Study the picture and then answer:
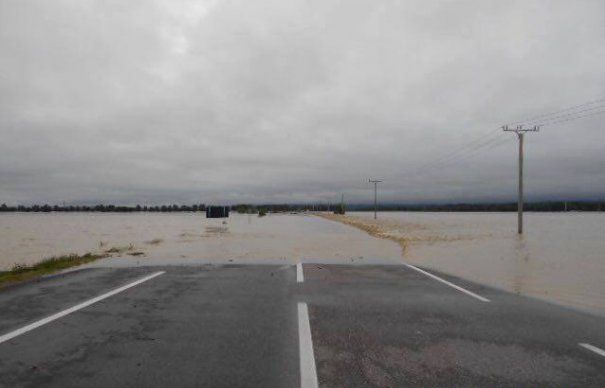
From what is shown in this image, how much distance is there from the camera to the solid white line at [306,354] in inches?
175

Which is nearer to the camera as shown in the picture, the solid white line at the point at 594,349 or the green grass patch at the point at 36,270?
the solid white line at the point at 594,349

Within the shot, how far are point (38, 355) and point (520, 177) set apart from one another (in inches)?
1483

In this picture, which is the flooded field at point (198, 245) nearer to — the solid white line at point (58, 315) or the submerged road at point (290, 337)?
the solid white line at point (58, 315)

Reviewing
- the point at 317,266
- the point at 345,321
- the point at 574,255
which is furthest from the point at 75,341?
the point at 574,255

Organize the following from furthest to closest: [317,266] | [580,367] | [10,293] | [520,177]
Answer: [520,177]
[317,266]
[10,293]
[580,367]

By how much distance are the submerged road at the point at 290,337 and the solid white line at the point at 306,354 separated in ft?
0.07

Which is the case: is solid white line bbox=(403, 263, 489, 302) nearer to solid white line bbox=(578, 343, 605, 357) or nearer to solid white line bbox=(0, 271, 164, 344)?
solid white line bbox=(578, 343, 605, 357)

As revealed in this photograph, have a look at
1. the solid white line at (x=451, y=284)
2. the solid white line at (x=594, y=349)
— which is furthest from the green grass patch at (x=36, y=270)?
the solid white line at (x=594, y=349)

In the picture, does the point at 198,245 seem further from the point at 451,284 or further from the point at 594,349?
the point at 594,349

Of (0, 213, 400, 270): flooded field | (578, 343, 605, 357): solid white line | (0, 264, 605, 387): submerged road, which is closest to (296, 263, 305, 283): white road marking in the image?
(0, 264, 605, 387): submerged road

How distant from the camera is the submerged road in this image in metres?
4.57

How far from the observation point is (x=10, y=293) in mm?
9469

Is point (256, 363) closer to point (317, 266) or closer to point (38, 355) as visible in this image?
point (38, 355)

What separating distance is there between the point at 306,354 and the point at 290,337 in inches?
30.6
